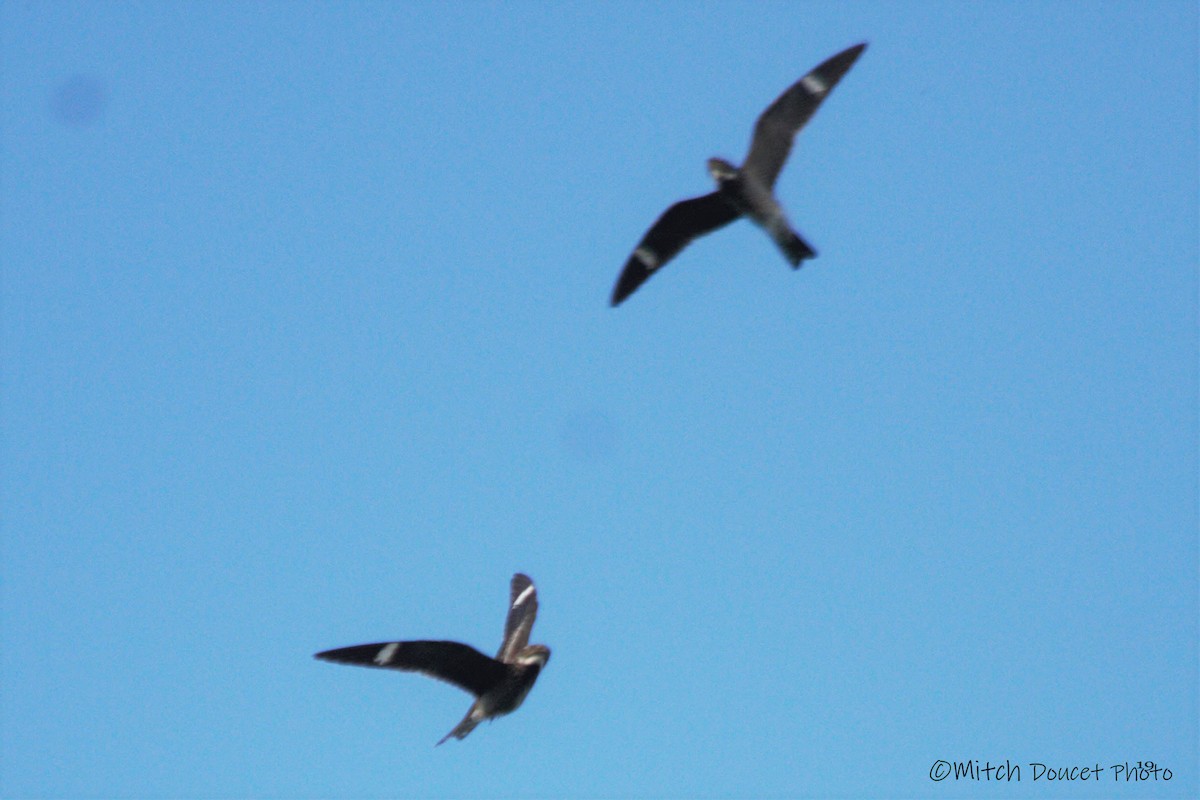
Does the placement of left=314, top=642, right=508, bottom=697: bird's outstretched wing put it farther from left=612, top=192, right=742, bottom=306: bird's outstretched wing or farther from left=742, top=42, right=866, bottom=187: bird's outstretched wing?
left=742, top=42, right=866, bottom=187: bird's outstretched wing

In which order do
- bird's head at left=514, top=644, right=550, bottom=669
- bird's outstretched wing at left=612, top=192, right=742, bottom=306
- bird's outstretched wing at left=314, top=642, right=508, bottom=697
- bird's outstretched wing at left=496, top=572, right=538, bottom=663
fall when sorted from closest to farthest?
bird's outstretched wing at left=314, top=642, right=508, bottom=697
bird's head at left=514, top=644, right=550, bottom=669
bird's outstretched wing at left=496, top=572, right=538, bottom=663
bird's outstretched wing at left=612, top=192, right=742, bottom=306

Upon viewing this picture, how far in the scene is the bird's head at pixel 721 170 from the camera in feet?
38.5

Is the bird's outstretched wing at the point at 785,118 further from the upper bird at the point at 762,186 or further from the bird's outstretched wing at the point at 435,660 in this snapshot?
the bird's outstretched wing at the point at 435,660

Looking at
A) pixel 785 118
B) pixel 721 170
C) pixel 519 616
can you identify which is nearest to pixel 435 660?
pixel 519 616

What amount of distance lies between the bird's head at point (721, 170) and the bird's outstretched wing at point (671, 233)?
0.73 ft

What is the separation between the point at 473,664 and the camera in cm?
1040

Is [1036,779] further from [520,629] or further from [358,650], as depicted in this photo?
[358,650]

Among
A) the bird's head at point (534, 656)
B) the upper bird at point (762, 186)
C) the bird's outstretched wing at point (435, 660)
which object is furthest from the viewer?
the upper bird at point (762, 186)

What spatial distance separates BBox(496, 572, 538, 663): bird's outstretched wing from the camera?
37.0 feet

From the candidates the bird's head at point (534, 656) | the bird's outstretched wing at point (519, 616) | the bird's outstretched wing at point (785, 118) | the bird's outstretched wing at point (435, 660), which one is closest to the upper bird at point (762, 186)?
the bird's outstretched wing at point (785, 118)

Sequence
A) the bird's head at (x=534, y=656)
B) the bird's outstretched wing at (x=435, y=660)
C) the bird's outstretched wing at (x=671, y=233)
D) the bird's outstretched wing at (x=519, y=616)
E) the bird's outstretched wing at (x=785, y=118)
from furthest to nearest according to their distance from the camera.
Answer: the bird's outstretched wing at (x=671, y=233) → the bird's outstretched wing at (x=785, y=118) → the bird's outstretched wing at (x=519, y=616) → the bird's head at (x=534, y=656) → the bird's outstretched wing at (x=435, y=660)

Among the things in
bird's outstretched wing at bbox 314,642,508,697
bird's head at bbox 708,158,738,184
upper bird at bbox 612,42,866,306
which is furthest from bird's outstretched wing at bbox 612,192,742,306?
bird's outstretched wing at bbox 314,642,508,697

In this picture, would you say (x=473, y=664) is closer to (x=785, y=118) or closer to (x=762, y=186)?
(x=762, y=186)

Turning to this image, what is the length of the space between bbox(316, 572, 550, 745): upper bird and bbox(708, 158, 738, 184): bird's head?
4055 mm
